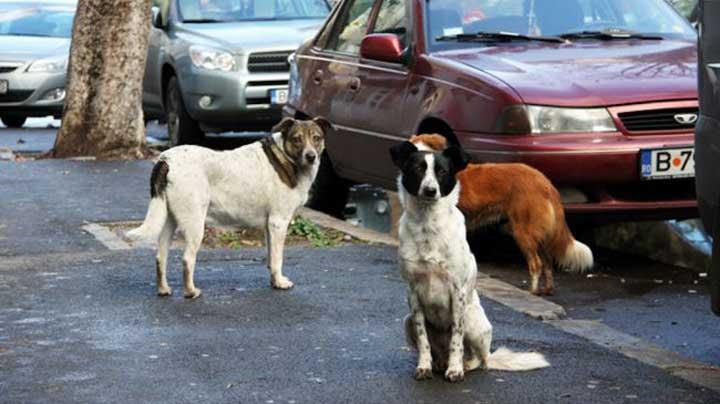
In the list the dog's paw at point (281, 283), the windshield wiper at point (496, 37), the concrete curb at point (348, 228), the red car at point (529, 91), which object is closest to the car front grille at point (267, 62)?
the red car at point (529, 91)

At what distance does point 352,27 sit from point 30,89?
423 inches

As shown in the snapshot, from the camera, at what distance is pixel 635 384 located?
6852mm

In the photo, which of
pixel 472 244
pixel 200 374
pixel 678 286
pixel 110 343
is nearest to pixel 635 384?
pixel 200 374

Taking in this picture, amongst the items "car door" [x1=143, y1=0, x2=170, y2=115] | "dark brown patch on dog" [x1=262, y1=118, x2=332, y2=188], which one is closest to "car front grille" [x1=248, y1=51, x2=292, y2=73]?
"car door" [x1=143, y1=0, x2=170, y2=115]

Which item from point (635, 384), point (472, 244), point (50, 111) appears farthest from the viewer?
point (50, 111)

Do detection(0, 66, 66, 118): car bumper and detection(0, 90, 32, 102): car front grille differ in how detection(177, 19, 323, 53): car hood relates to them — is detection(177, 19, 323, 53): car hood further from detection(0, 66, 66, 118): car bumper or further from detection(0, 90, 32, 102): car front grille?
detection(0, 90, 32, 102): car front grille

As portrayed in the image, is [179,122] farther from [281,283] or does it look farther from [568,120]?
[281,283]

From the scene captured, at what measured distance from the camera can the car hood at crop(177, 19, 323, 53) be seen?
57.8 feet

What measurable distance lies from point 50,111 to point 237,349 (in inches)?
623

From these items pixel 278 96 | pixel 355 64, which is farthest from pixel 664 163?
pixel 278 96

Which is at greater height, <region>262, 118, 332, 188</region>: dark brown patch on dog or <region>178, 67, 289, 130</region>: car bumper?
<region>262, 118, 332, 188</region>: dark brown patch on dog

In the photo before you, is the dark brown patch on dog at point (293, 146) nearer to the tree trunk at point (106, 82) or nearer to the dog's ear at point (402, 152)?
the dog's ear at point (402, 152)

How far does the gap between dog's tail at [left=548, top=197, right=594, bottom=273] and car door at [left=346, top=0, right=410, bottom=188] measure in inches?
70.0

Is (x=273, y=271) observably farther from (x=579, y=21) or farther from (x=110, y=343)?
(x=579, y=21)
